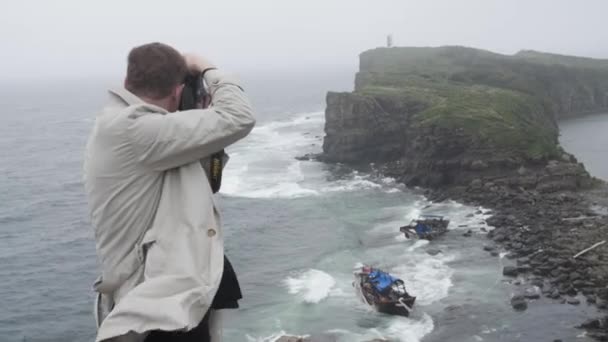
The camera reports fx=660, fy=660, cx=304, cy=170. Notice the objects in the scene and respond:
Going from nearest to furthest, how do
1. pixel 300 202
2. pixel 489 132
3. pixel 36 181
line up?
pixel 300 202 → pixel 489 132 → pixel 36 181

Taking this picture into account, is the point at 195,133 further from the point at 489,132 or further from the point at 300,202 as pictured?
the point at 489,132

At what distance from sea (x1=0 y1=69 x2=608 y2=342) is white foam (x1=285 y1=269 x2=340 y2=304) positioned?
0.11 meters

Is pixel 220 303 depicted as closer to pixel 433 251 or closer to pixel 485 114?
pixel 433 251

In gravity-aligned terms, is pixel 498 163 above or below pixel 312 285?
above

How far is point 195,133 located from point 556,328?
30.4 m

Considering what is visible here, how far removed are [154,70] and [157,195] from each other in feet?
1.61

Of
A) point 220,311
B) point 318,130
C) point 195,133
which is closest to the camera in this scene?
point 195,133

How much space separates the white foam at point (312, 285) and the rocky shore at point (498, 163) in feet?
31.8

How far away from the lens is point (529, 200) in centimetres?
5209

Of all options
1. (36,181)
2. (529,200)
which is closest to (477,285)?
(529,200)

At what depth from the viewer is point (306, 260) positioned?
134ft

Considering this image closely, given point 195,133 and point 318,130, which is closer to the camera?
point 195,133

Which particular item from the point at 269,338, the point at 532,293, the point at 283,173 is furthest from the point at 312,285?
the point at 283,173

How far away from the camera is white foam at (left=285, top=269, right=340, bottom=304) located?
34406mm
